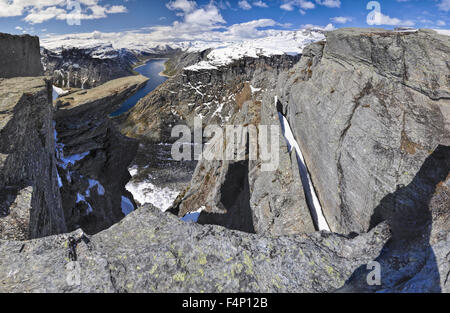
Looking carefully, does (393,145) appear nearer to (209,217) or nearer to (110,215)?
(209,217)

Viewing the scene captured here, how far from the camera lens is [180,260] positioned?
5.99m

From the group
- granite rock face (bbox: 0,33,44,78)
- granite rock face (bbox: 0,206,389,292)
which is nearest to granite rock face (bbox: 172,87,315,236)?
granite rock face (bbox: 0,206,389,292)

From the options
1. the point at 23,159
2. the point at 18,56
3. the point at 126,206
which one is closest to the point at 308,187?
the point at 23,159

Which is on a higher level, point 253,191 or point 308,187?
point 308,187

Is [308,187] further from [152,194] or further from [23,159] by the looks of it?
[152,194]

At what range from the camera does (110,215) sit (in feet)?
84.9

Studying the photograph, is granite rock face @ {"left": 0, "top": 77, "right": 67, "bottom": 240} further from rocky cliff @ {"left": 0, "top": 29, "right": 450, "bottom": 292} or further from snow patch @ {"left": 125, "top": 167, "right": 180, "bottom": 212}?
snow patch @ {"left": 125, "top": 167, "right": 180, "bottom": 212}

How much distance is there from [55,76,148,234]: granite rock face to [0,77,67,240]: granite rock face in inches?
334

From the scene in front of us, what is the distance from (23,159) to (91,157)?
1979 centimetres

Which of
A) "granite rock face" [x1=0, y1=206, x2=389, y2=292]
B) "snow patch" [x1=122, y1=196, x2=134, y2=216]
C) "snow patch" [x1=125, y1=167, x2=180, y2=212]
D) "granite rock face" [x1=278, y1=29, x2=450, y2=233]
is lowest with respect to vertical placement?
"snow patch" [x1=125, y1=167, x2=180, y2=212]

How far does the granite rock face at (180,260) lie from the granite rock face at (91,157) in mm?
15894

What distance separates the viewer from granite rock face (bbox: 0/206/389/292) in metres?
5.12

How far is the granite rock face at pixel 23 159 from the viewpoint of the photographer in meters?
7.52

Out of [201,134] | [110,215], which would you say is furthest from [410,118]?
[201,134]
